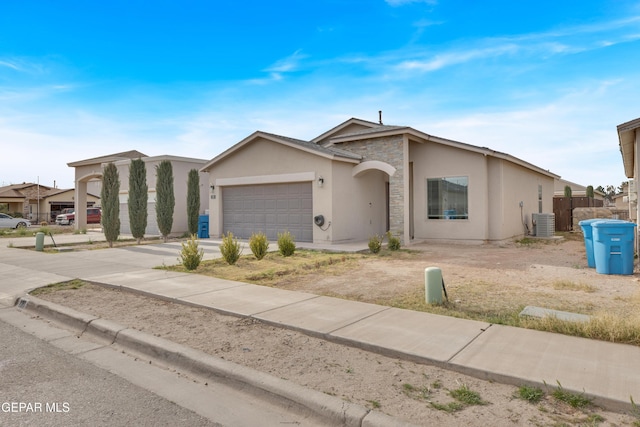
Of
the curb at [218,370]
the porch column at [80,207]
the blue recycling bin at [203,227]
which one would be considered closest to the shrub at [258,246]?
the curb at [218,370]

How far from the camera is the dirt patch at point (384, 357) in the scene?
3125 mm

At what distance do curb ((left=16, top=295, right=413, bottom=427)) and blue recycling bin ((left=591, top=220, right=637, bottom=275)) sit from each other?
27.4 feet

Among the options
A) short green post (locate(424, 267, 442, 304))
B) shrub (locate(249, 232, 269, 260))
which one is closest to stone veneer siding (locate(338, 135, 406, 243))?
shrub (locate(249, 232, 269, 260))

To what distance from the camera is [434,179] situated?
16.4m

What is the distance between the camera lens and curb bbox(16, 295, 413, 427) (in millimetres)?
3098

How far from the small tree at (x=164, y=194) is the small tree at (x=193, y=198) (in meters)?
1.73

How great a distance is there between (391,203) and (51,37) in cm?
1338

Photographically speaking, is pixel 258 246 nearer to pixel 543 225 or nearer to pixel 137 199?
pixel 137 199

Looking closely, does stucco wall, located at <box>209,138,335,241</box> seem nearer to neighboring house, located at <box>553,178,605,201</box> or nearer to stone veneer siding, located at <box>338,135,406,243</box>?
stone veneer siding, located at <box>338,135,406,243</box>

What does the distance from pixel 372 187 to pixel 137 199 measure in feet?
35.0

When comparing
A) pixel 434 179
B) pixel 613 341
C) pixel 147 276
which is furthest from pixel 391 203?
pixel 613 341

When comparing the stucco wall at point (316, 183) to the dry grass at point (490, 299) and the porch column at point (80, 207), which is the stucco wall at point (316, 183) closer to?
the dry grass at point (490, 299)

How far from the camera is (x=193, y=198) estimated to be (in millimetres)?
20359

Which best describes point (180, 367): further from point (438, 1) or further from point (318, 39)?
point (318, 39)
